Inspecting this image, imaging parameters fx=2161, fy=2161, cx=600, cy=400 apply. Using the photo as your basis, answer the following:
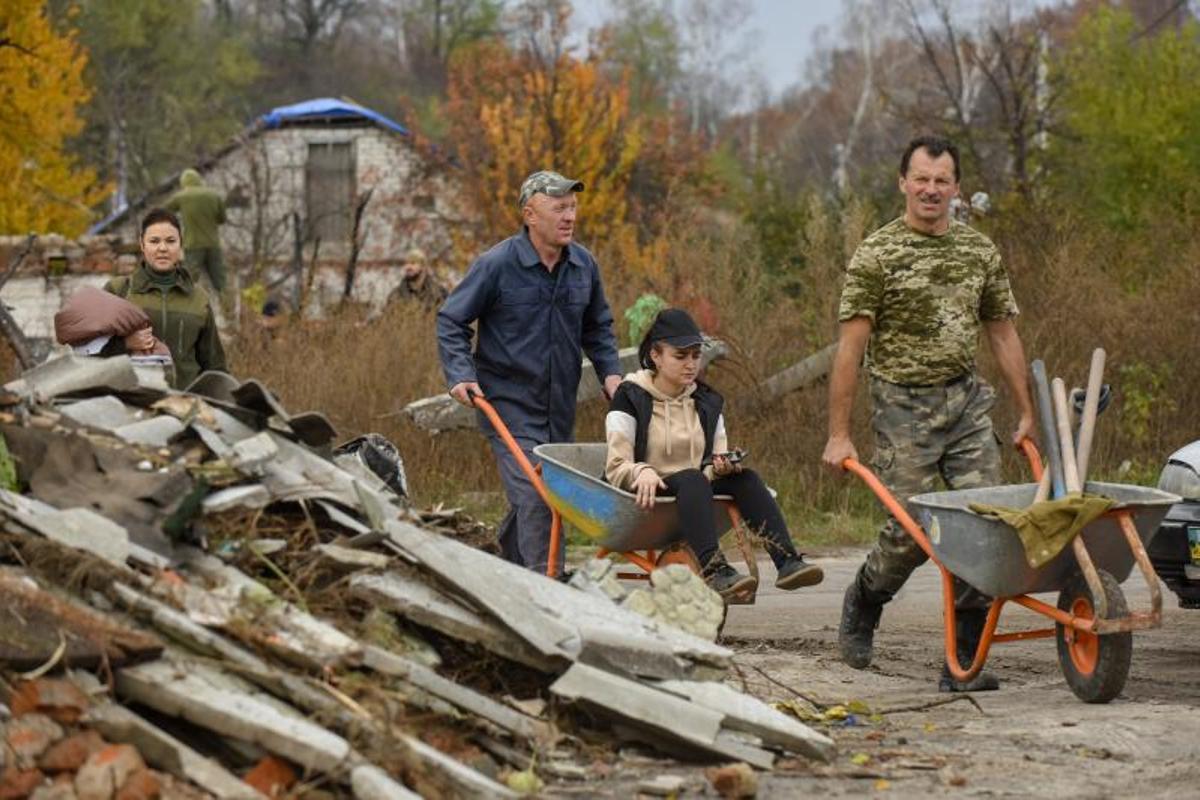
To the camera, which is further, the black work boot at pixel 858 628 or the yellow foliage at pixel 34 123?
the yellow foliage at pixel 34 123

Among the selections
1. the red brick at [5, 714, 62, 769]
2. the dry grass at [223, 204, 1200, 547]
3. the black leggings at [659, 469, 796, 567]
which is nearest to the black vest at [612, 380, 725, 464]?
the black leggings at [659, 469, 796, 567]

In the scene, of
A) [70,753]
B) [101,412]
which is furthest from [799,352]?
[70,753]

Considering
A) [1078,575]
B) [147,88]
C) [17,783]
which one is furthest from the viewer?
[147,88]

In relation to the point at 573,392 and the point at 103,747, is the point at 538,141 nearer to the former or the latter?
the point at 573,392

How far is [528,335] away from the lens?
29.8ft

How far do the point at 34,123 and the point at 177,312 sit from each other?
30561mm

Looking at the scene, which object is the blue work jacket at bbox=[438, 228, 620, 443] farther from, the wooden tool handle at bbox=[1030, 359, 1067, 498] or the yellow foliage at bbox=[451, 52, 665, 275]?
the yellow foliage at bbox=[451, 52, 665, 275]

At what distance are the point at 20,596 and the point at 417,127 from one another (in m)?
36.2

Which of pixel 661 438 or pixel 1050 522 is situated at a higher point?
pixel 661 438

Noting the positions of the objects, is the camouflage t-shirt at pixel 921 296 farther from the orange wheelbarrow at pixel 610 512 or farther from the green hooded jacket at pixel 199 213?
the green hooded jacket at pixel 199 213

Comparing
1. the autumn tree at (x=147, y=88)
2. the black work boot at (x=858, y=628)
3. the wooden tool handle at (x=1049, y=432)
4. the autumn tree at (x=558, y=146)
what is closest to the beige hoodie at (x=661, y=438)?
the black work boot at (x=858, y=628)

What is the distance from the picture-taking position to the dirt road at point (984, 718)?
20.0 ft

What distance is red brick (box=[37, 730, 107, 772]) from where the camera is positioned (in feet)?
17.0

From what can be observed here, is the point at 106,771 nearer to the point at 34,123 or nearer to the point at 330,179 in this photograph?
the point at 34,123
